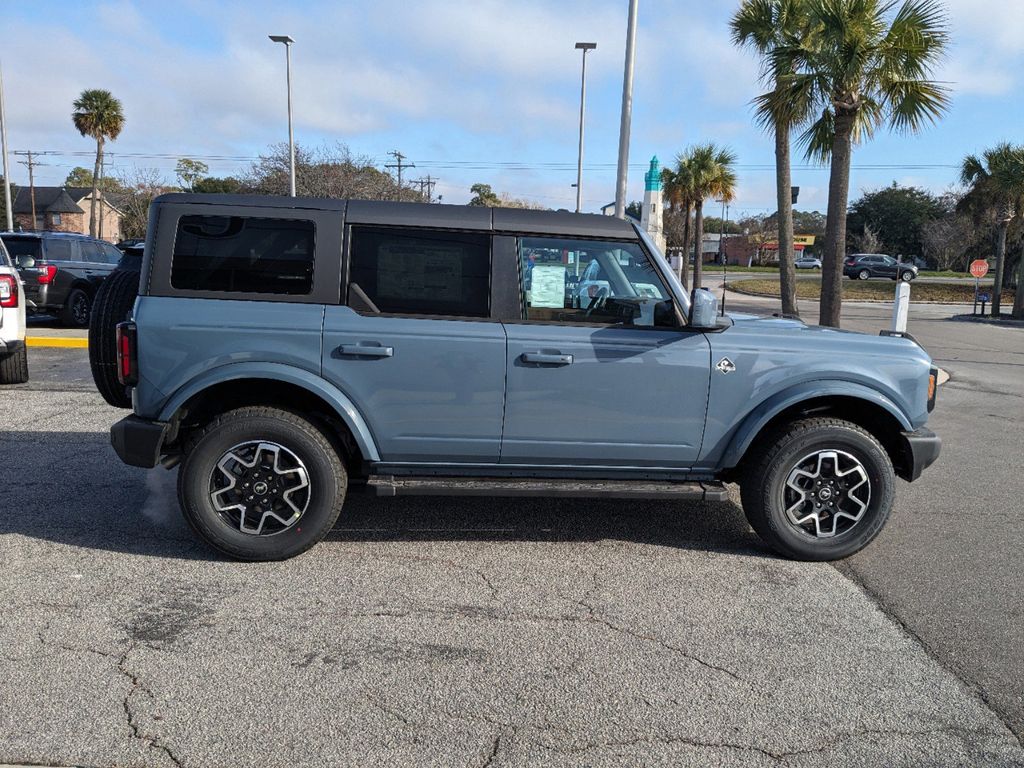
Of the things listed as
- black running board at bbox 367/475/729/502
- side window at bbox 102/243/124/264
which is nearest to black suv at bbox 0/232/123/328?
side window at bbox 102/243/124/264

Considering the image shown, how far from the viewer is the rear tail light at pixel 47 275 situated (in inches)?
591

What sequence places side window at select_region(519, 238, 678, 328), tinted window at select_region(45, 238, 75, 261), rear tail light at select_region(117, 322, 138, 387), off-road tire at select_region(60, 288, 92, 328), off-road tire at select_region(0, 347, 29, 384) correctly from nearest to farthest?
rear tail light at select_region(117, 322, 138, 387)
side window at select_region(519, 238, 678, 328)
off-road tire at select_region(0, 347, 29, 384)
tinted window at select_region(45, 238, 75, 261)
off-road tire at select_region(60, 288, 92, 328)

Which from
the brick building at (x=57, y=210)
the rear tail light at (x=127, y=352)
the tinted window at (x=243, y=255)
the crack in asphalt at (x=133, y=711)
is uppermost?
the brick building at (x=57, y=210)

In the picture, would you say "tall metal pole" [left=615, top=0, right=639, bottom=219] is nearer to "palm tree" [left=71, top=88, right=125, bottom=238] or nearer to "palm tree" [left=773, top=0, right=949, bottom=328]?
"palm tree" [left=773, top=0, right=949, bottom=328]

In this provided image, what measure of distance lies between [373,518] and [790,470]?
2502 millimetres

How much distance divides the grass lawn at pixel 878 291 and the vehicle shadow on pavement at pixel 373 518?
3651cm

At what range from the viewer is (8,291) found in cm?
838

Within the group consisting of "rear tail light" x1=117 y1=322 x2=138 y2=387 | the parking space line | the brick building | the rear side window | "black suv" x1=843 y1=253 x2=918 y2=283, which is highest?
the brick building

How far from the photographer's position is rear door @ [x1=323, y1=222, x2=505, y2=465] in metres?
4.48

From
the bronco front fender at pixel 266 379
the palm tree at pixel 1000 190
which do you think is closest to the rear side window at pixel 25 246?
the bronco front fender at pixel 266 379

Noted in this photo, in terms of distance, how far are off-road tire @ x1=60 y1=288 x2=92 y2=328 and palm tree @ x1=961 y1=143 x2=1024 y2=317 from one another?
2834 centimetres

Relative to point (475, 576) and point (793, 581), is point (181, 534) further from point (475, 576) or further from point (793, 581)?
point (793, 581)

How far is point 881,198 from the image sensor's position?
265 feet

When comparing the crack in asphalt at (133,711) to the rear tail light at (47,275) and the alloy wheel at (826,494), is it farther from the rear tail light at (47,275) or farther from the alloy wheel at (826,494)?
the rear tail light at (47,275)
